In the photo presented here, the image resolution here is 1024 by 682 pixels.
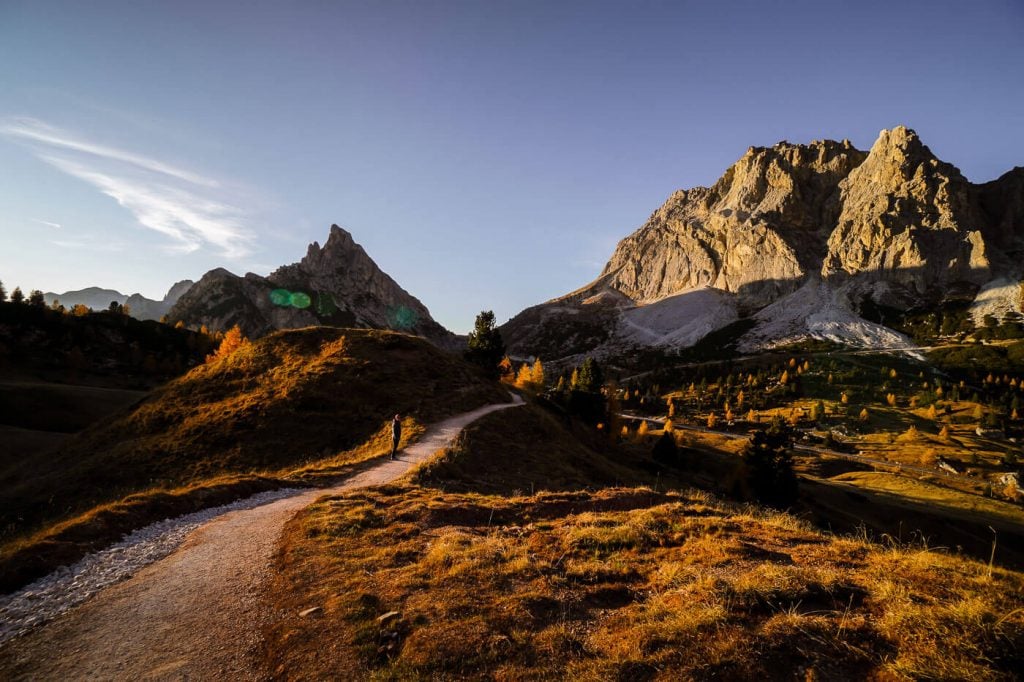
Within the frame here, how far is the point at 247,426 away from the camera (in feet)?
99.6

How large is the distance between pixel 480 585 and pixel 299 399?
2891 centimetres

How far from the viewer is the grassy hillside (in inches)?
888

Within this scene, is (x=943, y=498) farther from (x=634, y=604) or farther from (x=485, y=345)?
(x=634, y=604)

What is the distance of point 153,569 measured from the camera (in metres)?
11.4

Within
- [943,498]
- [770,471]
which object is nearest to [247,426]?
[770,471]

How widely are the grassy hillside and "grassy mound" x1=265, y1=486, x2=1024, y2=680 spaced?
373 inches

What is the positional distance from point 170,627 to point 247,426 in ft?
81.8

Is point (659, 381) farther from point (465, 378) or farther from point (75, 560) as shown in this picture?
point (75, 560)

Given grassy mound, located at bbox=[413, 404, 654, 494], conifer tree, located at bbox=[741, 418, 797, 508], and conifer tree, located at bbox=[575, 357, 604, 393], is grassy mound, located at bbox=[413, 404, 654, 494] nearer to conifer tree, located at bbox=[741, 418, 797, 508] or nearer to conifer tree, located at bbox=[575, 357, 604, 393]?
conifer tree, located at bbox=[741, 418, 797, 508]

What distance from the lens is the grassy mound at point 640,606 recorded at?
5.97 m

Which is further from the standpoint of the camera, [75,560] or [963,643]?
[75,560]

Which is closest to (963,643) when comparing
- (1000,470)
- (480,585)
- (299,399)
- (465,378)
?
(480,585)

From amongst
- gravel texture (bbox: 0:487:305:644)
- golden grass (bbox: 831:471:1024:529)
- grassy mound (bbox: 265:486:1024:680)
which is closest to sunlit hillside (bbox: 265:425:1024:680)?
grassy mound (bbox: 265:486:1024:680)

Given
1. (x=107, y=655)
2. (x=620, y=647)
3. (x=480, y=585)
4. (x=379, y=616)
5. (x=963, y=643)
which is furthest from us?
(x=480, y=585)
